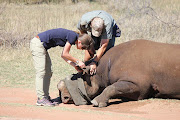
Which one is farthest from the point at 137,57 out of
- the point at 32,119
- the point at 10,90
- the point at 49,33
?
the point at 10,90

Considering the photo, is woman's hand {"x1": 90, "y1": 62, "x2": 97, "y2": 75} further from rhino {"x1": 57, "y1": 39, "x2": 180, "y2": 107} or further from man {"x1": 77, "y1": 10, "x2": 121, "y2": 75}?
rhino {"x1": 57, "y1": 39, "x2": 180, "y2": 107}

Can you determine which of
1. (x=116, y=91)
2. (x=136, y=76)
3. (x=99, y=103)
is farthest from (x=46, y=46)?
(x=136, y=76)

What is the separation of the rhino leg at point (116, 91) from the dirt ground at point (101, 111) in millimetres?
137

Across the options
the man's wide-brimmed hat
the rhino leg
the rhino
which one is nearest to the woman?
the man's wide-brimmed hat

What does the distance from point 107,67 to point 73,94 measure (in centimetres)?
93

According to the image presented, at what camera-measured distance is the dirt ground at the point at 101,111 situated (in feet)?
18.2

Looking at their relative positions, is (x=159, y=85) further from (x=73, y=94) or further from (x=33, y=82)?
(x=33, y=82)

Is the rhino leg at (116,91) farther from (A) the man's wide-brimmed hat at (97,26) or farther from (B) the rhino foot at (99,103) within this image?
(A) the man's wide-brimmed hat at (97,26)

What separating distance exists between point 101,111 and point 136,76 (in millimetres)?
1073

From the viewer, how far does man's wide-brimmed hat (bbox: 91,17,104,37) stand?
6934 millimetres

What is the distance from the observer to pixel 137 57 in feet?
23.1

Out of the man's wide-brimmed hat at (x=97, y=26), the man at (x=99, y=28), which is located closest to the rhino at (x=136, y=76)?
the man at (x=99, y=28)

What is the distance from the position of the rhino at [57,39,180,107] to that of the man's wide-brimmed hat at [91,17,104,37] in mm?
703

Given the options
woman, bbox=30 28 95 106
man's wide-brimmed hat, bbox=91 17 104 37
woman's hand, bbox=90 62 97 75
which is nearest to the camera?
woman, bbox=30 28 95 106
